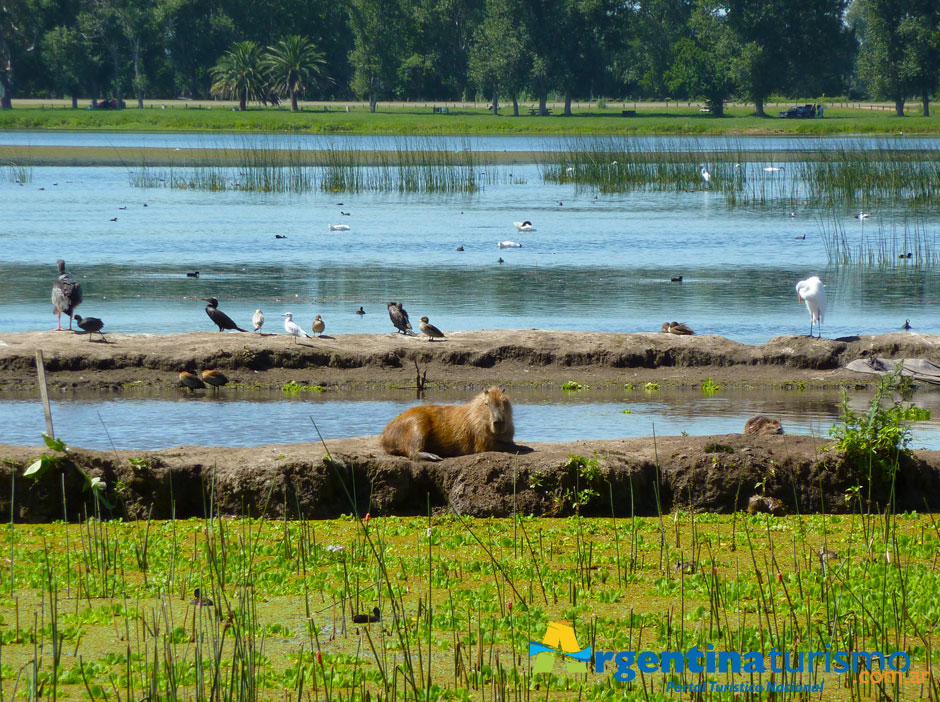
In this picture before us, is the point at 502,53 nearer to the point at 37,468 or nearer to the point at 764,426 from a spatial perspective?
the point at 764,426

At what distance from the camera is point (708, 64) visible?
292 ft

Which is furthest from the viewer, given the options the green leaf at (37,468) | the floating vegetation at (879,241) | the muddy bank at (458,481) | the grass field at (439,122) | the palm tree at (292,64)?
the palm tree at (292,64)

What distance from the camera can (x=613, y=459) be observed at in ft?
25.9

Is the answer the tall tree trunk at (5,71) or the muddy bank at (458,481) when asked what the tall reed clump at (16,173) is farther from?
the tall tree trunk at (5,71)

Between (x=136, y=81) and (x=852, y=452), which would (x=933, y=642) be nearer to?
(x=852, y=452)

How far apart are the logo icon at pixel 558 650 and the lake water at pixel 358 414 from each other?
194 inches

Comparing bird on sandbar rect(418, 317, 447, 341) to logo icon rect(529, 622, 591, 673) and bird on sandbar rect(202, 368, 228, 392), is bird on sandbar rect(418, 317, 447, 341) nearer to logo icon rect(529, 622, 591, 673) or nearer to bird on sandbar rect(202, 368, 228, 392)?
bird on sandbar rect(202, 368, 228, 392)

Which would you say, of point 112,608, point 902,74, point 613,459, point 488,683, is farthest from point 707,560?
point 902,74

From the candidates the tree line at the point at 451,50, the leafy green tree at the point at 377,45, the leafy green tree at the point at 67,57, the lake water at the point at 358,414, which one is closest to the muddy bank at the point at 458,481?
the lake water at the point at 358,414

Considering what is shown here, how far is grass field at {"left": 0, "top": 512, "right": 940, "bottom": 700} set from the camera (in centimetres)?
477

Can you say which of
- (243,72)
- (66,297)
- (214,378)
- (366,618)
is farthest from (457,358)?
(243,72)

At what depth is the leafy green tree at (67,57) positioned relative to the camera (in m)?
87.4

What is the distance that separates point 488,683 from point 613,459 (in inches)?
128

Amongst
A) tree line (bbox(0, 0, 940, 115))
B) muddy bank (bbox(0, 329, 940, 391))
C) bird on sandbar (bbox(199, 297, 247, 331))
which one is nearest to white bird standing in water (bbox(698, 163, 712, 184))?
muddy bank (bbox(0, 329, 940, 391))
